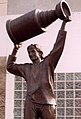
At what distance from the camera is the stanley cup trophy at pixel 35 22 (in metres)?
3.11

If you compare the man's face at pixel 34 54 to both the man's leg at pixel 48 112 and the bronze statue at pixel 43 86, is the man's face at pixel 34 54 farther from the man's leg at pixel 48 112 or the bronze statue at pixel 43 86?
the man's leg at pixel 48 112

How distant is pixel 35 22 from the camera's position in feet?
10.3

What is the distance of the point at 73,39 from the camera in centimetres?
484

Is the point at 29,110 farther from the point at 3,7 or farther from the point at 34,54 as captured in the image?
the point at 3,7

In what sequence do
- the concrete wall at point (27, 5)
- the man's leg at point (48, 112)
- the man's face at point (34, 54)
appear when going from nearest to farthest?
1. the man's leg at point (48, 112)
2. the man's face at point (34, 54)
3. the concrete wall at point (27, 5)

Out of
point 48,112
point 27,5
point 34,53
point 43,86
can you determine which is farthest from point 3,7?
point 48,112

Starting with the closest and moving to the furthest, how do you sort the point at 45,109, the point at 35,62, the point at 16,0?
1. the point at 45,109
2. the point at 35,62
3. the point at 16,0

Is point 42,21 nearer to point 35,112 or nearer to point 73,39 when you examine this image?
point 35,112

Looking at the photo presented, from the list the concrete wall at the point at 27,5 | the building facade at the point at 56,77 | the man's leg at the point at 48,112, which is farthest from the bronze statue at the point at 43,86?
the concrete wall at the point at 27,5

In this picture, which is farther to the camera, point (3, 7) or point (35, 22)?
point (3, 7)

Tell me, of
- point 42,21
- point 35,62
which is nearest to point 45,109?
point 35,62

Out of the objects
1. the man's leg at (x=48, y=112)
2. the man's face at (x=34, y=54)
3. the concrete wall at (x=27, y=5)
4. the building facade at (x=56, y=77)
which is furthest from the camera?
the concrete wall at (x=27, y=5)

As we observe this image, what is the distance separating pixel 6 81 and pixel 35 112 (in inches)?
72.8

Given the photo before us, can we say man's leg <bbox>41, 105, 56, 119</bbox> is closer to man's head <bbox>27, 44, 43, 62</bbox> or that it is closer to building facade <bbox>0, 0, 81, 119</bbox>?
man's head <bbox>27, 44, 43, 62</bbox>
